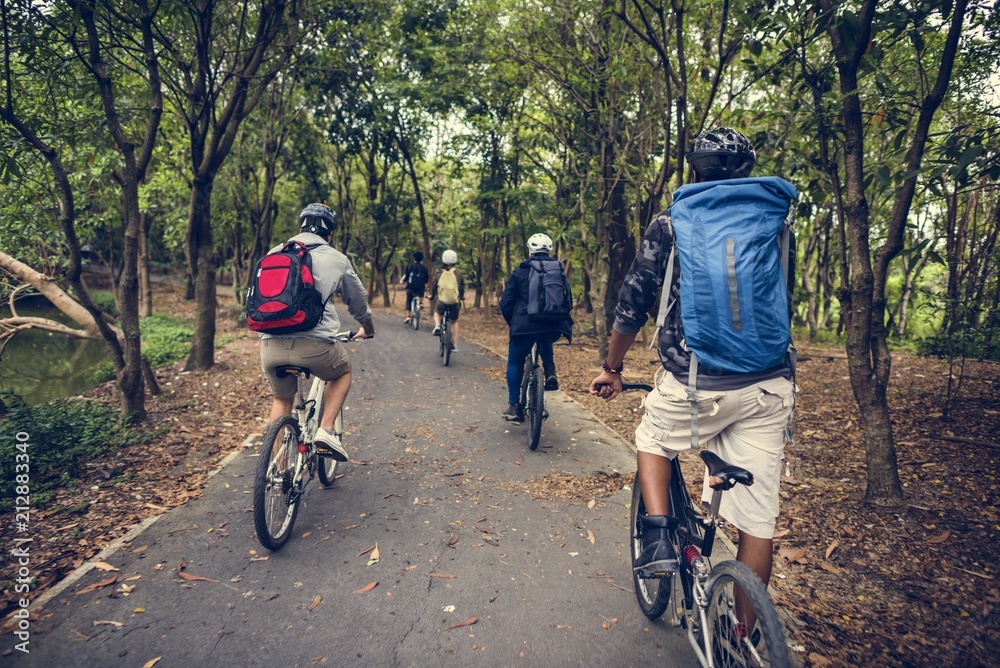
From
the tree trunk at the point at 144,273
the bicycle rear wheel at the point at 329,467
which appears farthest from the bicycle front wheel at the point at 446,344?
the tree trunk at the point at 144,273

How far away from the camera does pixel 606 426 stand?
6980mm

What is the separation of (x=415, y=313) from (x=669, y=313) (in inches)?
566

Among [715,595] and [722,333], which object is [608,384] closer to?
[722,333]

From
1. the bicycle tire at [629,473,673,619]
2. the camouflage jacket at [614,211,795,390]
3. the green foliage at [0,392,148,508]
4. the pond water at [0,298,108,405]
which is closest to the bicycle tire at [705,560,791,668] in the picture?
the bicycle tire at [629,473,673,619]

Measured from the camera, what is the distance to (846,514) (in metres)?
4.40

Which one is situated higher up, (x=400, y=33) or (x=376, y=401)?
(x=400, y=33)

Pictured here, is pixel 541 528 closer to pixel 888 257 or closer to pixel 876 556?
pixel 876 556

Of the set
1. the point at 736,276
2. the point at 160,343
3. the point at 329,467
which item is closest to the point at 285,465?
the point at 329,467

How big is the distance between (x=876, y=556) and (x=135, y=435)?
6535 mm

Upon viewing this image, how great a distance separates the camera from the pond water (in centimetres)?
1087

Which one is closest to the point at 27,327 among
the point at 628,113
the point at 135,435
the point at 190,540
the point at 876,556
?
the point at 135,435

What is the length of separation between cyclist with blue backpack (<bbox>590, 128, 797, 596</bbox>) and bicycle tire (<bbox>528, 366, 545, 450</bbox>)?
3.21 metres

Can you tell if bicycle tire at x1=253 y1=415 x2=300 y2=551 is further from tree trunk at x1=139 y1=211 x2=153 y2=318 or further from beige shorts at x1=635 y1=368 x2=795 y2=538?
tree trunk at x1=139 y1=211 x2=153 y2=318

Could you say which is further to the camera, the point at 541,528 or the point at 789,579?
the point at 541,528
